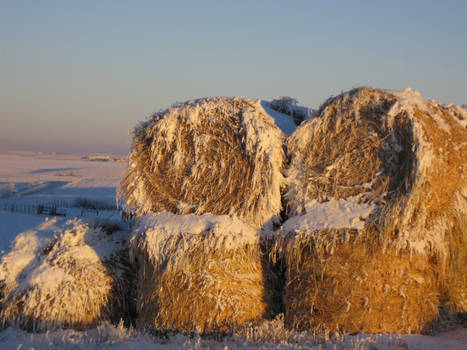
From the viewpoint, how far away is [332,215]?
13.8 feet

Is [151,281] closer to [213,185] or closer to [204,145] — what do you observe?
[213,185]

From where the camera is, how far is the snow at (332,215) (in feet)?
13.5

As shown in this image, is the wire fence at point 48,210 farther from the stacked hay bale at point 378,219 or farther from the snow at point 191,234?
the stacked hay bale at point 378,219

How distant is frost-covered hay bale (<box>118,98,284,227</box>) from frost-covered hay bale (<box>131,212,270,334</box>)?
238mm

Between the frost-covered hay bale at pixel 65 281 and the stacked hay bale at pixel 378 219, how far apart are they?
6.39 ft

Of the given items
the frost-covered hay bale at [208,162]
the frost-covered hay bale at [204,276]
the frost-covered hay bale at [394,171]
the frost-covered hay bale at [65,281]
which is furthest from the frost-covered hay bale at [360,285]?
the frost-covered hay bale at [65,281]

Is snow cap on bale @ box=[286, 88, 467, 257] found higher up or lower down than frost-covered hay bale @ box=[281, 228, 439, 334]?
higher up

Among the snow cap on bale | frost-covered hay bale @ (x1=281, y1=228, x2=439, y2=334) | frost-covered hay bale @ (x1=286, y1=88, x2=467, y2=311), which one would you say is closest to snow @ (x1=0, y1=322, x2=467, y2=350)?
frost-covered hay bale @ (x1=281, y1=228, x2=439, y2=334)

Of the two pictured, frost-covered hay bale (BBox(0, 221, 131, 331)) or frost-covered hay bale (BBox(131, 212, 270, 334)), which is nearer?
frost-covered hay bale (BBox(131, 212, 270, 334))

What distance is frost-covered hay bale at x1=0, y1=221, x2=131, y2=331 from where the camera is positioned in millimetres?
4527

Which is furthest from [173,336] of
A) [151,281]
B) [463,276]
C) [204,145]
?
[463,276]

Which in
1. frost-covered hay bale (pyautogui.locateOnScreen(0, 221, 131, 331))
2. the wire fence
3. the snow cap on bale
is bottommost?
the wire fence

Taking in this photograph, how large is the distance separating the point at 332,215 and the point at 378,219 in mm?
418

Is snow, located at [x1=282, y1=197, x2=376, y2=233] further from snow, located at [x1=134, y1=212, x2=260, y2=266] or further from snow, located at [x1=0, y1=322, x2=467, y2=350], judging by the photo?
snow, located at [x1=0, y1=322, x2=467, y2=350]
